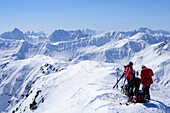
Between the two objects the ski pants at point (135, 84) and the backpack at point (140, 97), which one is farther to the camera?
the ski pants at point (135, 84)

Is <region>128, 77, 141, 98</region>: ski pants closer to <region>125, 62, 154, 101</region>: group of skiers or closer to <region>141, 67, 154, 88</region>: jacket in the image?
<region>125, 62, 154, 101</region>: group of skiers

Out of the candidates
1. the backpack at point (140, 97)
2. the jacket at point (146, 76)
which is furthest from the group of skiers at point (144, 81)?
the backpack at point (140, 97)

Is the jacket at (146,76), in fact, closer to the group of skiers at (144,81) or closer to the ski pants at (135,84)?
the group of skiers at (144,81)

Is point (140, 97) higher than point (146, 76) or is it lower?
lower

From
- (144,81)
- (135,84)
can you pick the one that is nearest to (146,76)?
(144,81)

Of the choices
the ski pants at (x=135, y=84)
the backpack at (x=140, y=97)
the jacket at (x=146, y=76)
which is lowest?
the backpack at (x=140, y=97)

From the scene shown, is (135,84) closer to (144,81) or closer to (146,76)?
(144,81)

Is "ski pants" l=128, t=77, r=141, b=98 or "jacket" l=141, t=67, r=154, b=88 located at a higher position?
"jacket" l=141, t=67, r=154, b=88

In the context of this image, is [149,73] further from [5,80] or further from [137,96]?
[5,80]

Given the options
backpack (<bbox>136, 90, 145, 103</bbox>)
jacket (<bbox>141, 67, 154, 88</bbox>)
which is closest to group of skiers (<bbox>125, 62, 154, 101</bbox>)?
jacket (<bbox>141, 67, 154, 88</bbox>)

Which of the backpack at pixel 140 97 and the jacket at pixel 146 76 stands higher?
the jacket at pixel 146 76

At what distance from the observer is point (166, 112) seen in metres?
13.3

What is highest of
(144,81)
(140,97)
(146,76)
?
(146,76)

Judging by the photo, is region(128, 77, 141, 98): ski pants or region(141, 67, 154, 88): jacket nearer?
region(141, 67, 154, 88): jacket
